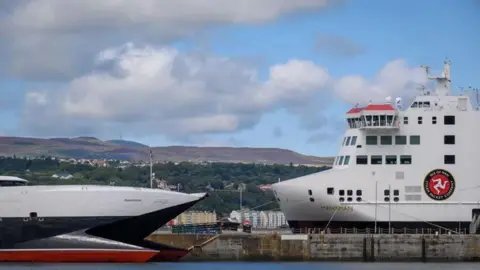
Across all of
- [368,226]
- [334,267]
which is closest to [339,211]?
[368,226]

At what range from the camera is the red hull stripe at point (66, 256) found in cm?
8275

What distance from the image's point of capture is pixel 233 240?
85.9 meters

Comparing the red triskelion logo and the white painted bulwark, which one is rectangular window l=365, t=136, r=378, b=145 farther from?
the white painted bulwark

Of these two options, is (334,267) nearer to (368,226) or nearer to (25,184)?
(368,226)

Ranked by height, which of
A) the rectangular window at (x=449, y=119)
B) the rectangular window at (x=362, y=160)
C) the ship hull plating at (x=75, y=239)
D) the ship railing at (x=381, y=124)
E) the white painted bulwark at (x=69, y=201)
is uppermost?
the rectangular window at (x=449, y=119)

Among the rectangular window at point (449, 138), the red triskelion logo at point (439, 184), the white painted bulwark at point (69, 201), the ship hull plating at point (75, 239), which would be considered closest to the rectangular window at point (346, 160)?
the red triskelion logo at point (439, 184)

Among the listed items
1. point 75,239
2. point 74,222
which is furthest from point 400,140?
point 75,239

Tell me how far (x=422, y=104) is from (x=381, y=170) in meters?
5.11

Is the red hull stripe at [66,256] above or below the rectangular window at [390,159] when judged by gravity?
below

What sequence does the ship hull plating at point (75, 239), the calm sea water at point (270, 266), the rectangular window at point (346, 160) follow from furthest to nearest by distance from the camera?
1. the rectangular window at point (346, 160)
2. the ship hull plating at point (75, 239)
3. the calm sea water at point (270, 266)

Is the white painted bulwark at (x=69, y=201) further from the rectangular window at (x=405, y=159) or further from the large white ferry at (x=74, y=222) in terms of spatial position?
the rectangular window at (x=405, y=159)

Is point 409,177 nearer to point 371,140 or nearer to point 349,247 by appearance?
point 371,140

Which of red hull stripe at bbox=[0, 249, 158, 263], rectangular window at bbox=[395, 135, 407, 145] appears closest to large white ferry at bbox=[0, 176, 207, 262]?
red hull stripe at bbox=[0, 249, 158, 263]

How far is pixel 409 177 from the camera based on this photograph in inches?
3415
